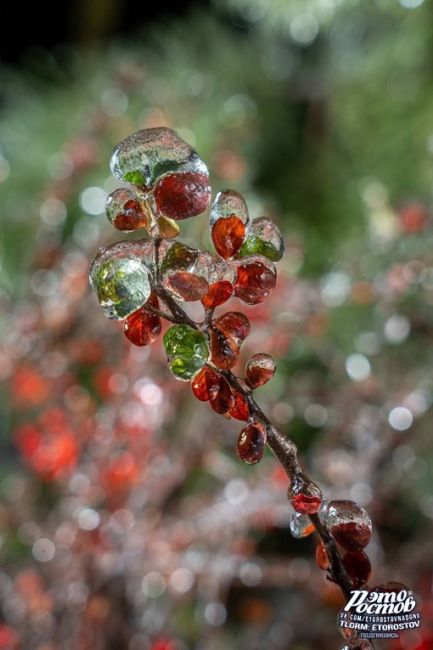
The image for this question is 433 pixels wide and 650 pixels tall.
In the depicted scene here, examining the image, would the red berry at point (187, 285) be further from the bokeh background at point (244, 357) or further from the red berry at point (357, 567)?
the bokeh background at point (244, 357)

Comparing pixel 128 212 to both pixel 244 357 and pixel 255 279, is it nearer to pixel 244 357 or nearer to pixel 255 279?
pixel 255 279

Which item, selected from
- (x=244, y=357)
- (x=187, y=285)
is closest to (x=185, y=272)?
(x=187, y=285)

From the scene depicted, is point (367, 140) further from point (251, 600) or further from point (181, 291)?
point (181, 291)

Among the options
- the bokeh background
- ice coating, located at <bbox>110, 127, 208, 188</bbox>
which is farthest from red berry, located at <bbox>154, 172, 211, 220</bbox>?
the bokeh background

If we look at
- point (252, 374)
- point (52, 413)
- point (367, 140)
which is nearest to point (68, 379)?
point (52, 413)

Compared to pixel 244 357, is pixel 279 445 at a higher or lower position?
lower

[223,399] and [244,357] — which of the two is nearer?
[223,399]
